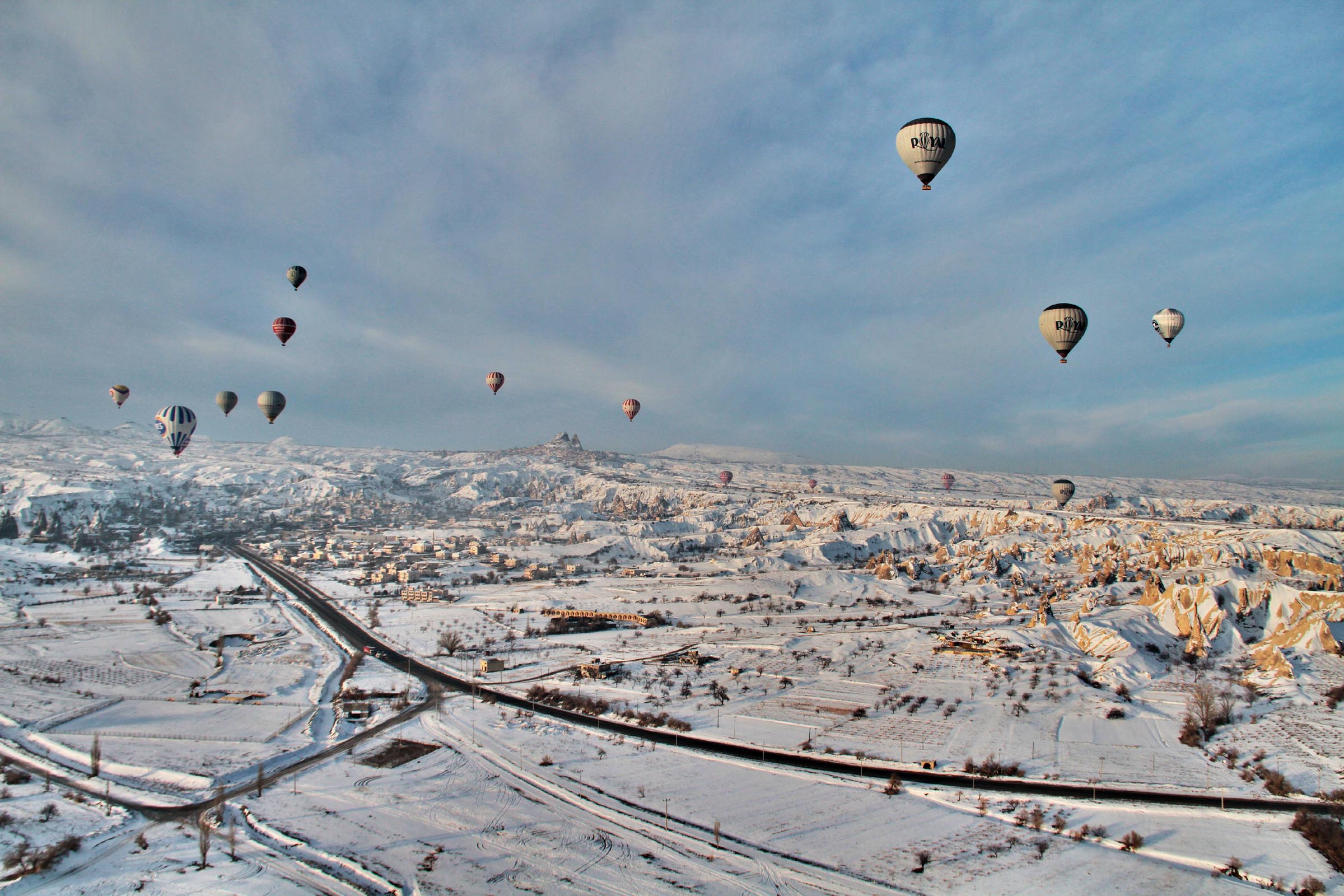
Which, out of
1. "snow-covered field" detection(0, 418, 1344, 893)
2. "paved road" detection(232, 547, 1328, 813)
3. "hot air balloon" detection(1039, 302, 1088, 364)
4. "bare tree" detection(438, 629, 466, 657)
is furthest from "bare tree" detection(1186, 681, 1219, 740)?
"bare tree" detection(438, 629, 466, 657)

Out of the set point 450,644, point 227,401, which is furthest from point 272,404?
point 450,644

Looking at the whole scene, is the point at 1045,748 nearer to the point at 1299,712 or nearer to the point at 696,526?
the point at 1299,712

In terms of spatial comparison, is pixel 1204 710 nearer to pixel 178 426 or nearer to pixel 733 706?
pixel 733 706

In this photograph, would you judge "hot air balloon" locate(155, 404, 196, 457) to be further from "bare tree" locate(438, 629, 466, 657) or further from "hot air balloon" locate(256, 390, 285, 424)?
"bare tree" locate(438, 629, 466, 657)

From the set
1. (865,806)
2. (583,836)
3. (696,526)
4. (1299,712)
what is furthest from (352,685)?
(696,526)

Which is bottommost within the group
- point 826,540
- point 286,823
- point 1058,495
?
point 286,823

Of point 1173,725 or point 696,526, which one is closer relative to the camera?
point 1173,725

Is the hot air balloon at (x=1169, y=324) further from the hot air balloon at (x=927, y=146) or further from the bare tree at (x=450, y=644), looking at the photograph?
the bare tree at (x=450, y=644)
